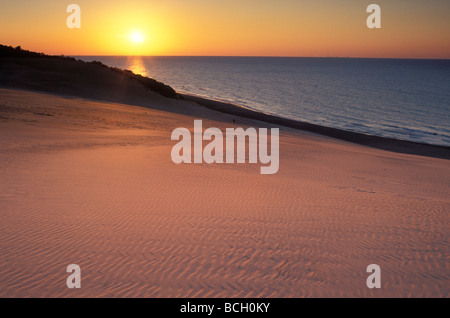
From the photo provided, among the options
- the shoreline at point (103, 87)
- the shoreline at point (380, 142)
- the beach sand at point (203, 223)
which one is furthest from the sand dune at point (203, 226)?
the shoreline at point (103, 87)

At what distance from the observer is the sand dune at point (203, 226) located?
6.47 meters

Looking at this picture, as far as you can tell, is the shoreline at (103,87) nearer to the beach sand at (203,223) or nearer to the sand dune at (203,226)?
the beach sand at (203,223)

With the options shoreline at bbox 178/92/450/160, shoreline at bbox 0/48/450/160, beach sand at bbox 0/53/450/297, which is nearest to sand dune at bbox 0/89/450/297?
beach sand at bbox 0/53/450/297

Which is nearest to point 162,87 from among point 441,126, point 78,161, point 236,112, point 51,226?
point 236,112

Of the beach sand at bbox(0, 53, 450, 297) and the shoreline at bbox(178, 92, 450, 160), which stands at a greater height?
the shoreline at bbox(178, 92, 450, 160)

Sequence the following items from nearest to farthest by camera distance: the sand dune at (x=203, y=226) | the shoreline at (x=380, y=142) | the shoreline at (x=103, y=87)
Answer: the sand dune at (x=203, y=226) < the shoreline at (x=380, y=142) < the shoreline at (x=103, y=87)

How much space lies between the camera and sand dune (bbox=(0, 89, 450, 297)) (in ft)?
21.2

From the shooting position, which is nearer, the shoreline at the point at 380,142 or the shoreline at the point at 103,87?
the shoreline at the point at 380,142

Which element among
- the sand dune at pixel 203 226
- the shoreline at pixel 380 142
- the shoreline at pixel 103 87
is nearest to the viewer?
the sand dune at pixel 203 226

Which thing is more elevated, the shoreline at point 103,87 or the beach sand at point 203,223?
the shoreline at point 103,87

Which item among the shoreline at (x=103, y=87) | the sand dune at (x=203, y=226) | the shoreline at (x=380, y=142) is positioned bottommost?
the sand dune at (x=203, y=226)

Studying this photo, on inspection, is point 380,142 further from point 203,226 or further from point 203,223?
point 203,226

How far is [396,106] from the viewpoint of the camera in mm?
58812

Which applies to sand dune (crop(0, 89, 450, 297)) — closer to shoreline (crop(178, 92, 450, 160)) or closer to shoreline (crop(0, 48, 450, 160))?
shoreline (crop(178, 92, 450, 160))
